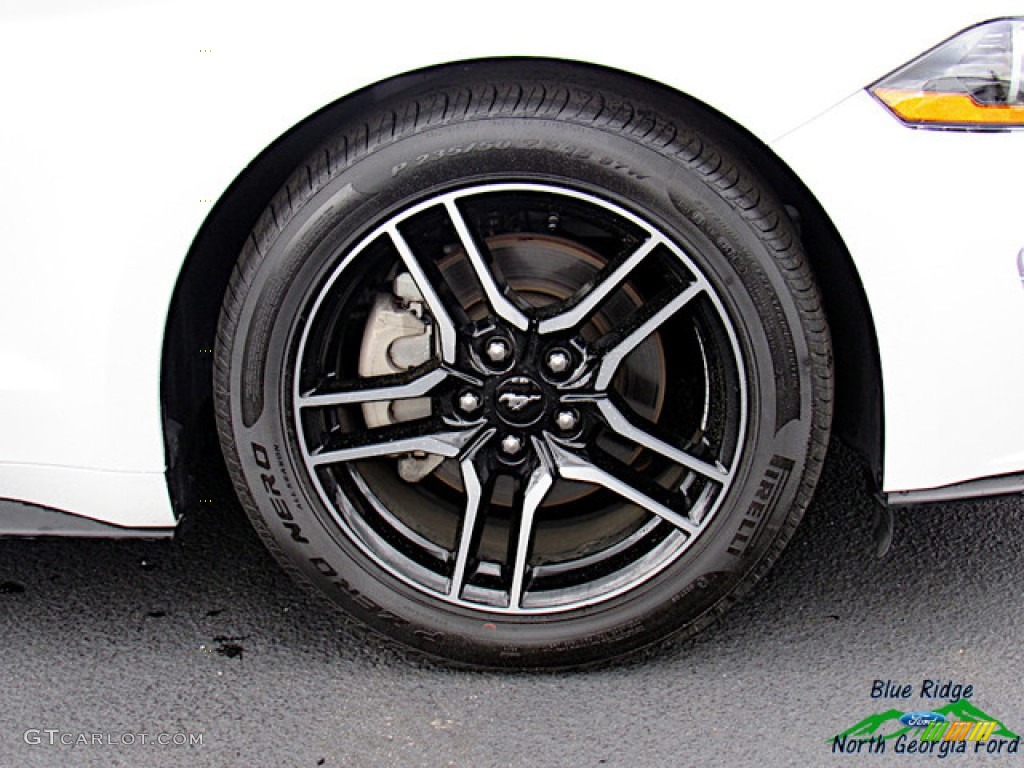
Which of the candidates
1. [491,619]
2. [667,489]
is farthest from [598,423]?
[491,619]

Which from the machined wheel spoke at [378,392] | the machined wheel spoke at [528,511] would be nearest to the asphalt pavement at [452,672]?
the machined wheel spoke at [528,511]

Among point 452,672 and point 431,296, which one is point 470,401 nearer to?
point 431,296

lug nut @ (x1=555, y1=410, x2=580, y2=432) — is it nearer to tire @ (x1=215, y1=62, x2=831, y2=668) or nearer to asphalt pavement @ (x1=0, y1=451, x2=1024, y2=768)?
tire @ (x1=215, y1=62, x2=831, y2=668)

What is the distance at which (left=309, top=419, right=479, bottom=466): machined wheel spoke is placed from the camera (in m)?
2.27

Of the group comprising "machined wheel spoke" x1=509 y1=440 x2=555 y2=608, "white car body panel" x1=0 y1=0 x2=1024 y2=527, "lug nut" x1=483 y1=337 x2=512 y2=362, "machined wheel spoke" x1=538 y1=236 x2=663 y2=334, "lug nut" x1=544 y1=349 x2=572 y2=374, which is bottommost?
"machined wheel spoke" x1=509 y1=440 x2=555 y2=608

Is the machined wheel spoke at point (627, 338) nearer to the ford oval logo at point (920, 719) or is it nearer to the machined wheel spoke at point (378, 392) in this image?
the machined wheel spoke at point (378, 392)

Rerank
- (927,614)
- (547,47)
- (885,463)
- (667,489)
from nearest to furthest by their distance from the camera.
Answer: (547,47)
(885,463)
(667,489)
(927,614)

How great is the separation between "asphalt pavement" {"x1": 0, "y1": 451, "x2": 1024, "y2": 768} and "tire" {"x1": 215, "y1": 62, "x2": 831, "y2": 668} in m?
0.12

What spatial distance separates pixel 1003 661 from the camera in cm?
237

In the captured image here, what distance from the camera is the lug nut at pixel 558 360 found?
7.29 ft

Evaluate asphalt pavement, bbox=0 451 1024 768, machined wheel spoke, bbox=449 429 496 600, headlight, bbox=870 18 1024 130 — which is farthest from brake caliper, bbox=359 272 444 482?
headlight, bbox=870 18 1024 130

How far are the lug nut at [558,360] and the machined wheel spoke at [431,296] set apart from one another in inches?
6.7

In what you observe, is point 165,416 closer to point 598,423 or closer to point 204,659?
point 204,659

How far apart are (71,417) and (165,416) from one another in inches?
6.3
